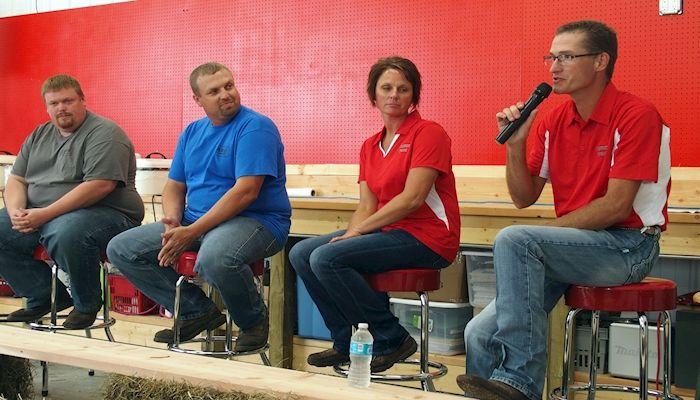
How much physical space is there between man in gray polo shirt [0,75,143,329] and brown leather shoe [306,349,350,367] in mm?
1199

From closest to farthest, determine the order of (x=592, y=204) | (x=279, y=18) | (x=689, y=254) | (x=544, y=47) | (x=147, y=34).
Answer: (x=592, y=204) < (x=689, y=254) < (x=544, y=47) < (x=279, y=18) < (x=147, y=34)

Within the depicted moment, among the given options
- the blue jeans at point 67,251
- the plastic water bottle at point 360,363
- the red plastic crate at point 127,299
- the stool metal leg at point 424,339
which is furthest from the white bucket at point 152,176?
the plastic water bottle at point 360,363

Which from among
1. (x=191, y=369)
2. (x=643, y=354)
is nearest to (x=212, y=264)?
(x=191, y=369)

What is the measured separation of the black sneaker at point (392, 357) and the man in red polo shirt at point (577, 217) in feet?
1.34

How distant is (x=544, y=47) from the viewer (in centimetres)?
407

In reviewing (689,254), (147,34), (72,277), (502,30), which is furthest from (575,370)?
(147,34)

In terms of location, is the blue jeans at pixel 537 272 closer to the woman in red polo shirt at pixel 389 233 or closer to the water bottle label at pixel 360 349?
the water bottle label at pixel 360 349

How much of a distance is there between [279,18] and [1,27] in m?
2.40

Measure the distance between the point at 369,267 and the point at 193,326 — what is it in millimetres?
848

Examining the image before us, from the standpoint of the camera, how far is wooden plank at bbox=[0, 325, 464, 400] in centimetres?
220

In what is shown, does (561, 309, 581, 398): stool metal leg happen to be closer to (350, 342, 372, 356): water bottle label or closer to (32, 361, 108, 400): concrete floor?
(350, 342, 372, 356): water bottle label

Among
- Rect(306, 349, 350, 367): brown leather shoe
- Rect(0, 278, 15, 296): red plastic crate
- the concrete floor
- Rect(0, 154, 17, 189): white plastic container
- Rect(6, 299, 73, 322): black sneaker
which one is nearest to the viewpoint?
Rect(306, 349, 350, 367): brown leather shoe

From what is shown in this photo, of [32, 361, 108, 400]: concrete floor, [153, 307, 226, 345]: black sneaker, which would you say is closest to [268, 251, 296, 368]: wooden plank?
[153, 307, 226, 345]: black sneaker

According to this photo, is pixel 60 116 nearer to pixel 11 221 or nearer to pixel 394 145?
pixel 11 221
